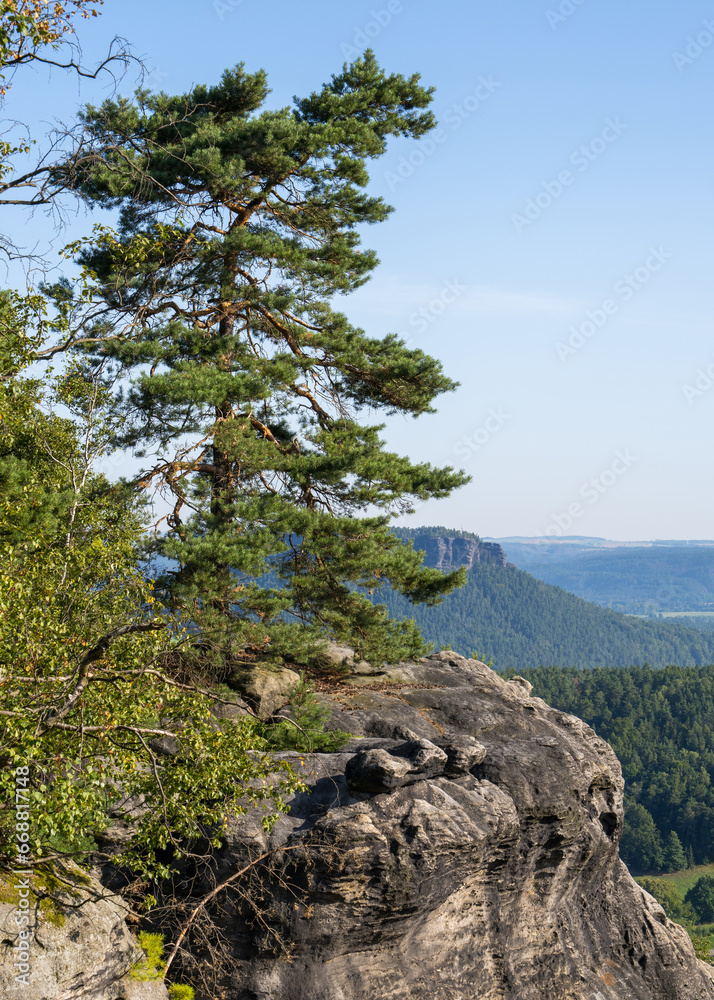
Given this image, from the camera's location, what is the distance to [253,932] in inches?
420

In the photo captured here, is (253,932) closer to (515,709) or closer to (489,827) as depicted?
(489,827)

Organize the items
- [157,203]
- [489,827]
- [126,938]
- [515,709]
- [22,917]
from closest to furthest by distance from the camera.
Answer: [22,917]
[126,938]
[489,827]
[157,203]
[515,709]

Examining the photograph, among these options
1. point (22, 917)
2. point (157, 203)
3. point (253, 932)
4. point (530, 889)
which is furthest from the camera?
point (157, 203)

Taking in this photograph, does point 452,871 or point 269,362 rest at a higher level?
point 269,362

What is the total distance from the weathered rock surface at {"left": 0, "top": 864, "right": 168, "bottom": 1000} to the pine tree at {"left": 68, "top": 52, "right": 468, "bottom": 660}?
199 inches

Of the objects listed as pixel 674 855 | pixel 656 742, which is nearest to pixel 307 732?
pixel 674 855

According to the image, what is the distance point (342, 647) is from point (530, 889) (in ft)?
24.4

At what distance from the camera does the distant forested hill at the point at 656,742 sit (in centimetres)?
10281

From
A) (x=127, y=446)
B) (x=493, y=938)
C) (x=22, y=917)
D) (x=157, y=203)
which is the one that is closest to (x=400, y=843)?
(x=493, y=938)

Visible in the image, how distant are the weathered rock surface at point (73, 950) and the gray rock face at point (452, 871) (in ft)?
5.65

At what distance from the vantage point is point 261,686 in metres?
14.1

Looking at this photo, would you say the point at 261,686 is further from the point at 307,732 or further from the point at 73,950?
the point at 73,950

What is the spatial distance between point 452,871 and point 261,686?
4.72m

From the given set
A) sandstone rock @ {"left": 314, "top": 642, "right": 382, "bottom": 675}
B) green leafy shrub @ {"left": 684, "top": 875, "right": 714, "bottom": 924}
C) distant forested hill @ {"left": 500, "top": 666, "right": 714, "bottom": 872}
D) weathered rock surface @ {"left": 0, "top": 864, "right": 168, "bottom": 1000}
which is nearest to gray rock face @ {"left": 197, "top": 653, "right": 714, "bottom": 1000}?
sandstone rock @ {"left": 314, "top": 642, "right": 382, "bottom": 675}
